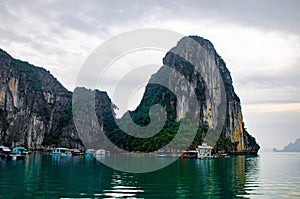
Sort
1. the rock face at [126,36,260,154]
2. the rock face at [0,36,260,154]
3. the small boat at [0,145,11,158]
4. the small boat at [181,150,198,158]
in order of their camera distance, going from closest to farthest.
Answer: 1. the small boat at [0,145,11,158]
2. the small boat at [181,150,198,158]
3. the rock face at [0,36,260,154]
4. the rock face at [126,36,260,154]

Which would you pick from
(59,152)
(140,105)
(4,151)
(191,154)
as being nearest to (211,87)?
(140,105)

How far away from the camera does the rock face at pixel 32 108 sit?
100062 mm

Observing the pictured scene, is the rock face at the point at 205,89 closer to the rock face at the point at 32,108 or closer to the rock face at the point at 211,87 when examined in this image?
the rock face at the point at 211,87

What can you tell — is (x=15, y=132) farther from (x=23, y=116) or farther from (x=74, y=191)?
(x=74, y=191)

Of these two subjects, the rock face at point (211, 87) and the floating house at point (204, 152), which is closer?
the floating house at point (204, 152)

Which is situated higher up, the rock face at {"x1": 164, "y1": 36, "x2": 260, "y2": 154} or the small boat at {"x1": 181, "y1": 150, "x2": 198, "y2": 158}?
the rock face at {"x1": 164, "y1": 36, "x2": 260, "y2": 154}

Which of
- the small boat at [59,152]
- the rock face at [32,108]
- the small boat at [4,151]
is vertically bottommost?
the small boat at [59,152]

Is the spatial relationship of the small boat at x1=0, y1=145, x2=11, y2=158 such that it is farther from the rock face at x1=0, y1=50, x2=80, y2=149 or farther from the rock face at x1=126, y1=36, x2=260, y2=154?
the rock face at x1=126, y1=36, x2=260, y2=154

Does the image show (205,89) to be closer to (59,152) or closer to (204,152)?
(204,152)

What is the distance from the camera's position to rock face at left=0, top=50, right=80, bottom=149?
100 metres

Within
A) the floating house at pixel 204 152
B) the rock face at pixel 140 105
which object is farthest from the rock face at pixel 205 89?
the floating house at pixel 204 152

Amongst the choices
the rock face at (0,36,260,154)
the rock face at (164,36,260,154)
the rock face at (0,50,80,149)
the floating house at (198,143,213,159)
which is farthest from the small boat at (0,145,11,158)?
the rock face at (164,36,260,154)

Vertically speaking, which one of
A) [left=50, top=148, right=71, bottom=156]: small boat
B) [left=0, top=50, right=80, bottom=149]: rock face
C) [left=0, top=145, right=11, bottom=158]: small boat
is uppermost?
[left=0, top=50, right=80, bottom=149]: rock face

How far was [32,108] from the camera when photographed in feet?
409
